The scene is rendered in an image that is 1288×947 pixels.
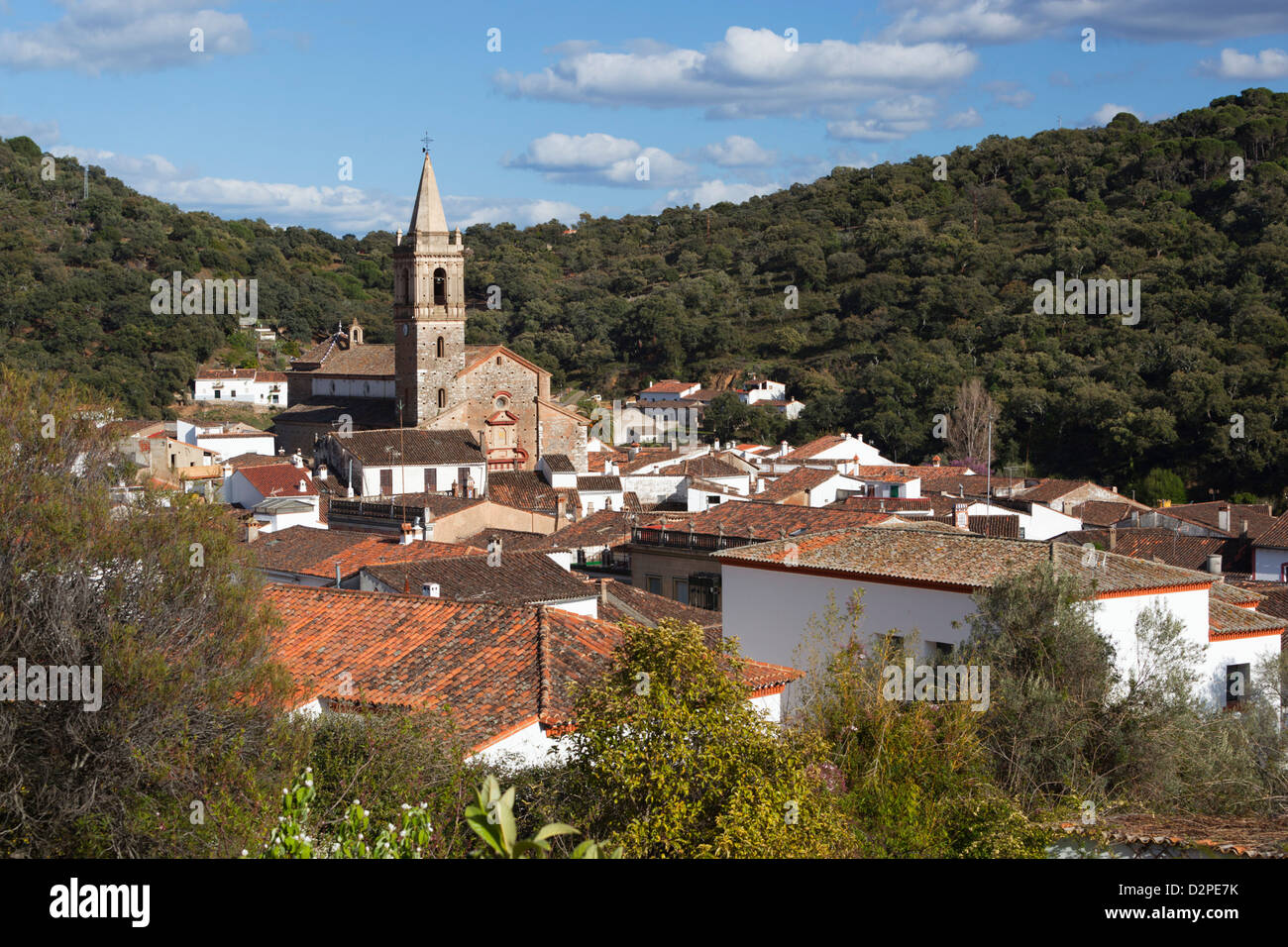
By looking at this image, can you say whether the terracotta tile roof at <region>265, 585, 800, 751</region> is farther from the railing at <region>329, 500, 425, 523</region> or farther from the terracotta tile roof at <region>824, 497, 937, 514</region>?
the terracotta tile roof at <region>824, 497, 937, 514</region>

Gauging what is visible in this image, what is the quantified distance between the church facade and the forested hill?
1867 centimetres

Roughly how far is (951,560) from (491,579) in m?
8.52

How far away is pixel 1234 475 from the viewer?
5322cm

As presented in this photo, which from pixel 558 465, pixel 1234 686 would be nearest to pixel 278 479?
pixel 558 465

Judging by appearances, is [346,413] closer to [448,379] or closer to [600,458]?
[448,379]

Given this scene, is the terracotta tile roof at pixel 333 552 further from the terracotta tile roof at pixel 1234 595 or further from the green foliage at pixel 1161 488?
the green foliage at pixel 1161 488

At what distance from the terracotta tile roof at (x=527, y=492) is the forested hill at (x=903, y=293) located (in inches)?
963

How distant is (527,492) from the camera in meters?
46.2

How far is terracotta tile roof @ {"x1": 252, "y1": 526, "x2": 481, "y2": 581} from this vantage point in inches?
952

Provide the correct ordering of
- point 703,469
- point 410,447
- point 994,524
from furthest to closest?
point 410,447, point 703,469, point 994,524

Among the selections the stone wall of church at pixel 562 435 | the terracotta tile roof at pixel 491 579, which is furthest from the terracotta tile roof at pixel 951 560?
the stone wall of church at pixel 562 435

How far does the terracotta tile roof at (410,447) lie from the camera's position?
4915 centimetres
